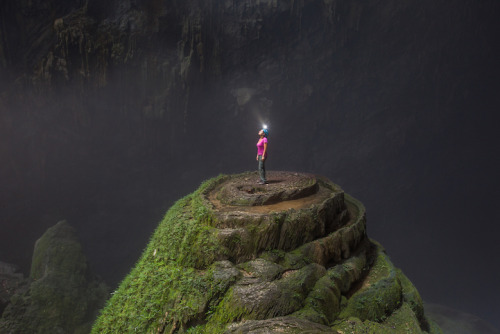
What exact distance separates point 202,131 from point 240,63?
804 centimetres

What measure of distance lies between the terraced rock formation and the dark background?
1944cm

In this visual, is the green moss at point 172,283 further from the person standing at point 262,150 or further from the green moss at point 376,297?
the green moss at point 376,297

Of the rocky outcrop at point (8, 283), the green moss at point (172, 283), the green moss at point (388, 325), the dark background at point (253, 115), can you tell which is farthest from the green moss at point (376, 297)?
the dark background at point (253, 115)

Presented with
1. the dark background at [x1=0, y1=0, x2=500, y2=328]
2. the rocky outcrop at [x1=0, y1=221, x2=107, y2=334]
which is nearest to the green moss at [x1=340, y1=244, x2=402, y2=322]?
the rocky outcrop at [x1=0, y1=221, x2=107, y2=334]

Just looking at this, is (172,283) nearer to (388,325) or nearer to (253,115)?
(388,325)

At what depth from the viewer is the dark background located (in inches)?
852

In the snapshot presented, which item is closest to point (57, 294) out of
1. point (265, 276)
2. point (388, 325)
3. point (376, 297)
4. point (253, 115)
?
point (265, 276)

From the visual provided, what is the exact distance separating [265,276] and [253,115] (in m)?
24.2

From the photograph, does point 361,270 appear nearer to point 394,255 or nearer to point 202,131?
point 202,131

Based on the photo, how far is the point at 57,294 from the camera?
14.0 metres

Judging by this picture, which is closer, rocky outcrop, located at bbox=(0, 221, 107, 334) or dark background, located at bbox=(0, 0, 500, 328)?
rocky outcrop, located at bbox=(0, 221, 107, 334)

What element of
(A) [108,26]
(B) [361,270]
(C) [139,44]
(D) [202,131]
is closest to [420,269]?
(D) [202,131]

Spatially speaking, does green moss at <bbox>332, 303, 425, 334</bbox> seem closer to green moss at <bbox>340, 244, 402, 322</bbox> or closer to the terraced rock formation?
the terraced rock formation

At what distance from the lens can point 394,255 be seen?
122 ft
